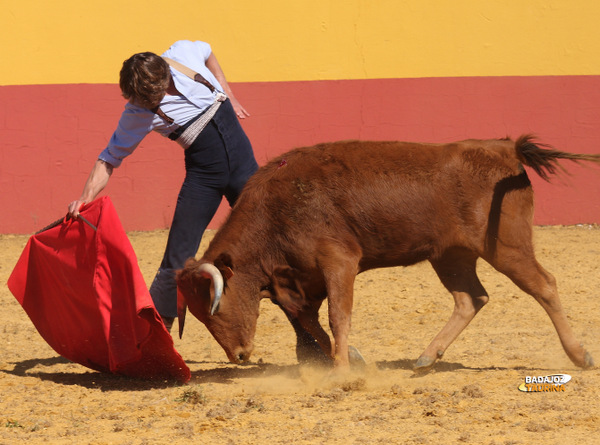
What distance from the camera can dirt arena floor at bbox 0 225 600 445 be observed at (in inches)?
153

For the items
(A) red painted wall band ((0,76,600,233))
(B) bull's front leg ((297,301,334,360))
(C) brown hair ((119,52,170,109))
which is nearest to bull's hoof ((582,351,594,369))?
(B) bull's front leg ((297,301,334,360))

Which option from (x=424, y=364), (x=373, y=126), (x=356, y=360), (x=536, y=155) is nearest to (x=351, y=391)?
(x=356, y=360)

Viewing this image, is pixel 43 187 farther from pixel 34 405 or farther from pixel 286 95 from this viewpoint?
pixel 34 405

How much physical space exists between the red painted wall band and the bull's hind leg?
467cm

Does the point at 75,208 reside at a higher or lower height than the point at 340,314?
higher

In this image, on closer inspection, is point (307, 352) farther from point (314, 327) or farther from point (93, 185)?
point (93, 185)

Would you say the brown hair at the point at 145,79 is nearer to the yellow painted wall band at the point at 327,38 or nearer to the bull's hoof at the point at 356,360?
the bull's hoof at the point at 356,360

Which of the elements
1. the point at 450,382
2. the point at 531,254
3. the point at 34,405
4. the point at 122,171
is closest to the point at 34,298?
the point at 34,405

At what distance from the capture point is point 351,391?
463 cm

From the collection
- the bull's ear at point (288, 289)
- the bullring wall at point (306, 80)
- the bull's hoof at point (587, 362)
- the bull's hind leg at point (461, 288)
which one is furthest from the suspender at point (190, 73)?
the bullring wall at point (306, 80)

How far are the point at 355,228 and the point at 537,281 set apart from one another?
3.58ft

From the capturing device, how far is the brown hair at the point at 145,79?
476 cm

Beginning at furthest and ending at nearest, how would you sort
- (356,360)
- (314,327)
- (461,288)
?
(461,288) → (314,327) → (356,360)

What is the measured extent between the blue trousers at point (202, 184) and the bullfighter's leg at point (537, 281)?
161cm
